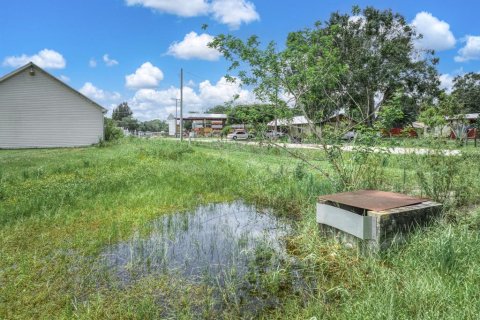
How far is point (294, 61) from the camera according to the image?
674cm

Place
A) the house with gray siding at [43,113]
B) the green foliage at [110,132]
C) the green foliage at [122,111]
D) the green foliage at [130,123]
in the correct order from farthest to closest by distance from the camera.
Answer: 1. the green foliage at [122,111]
2. the green foliage at [130,123]
3. the green foliage at [110,132]
4. the house with gray siding at [43,113]

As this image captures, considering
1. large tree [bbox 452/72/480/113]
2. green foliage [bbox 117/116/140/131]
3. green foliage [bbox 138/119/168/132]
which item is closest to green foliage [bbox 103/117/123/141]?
large tree [bbox 452/72/480/113]

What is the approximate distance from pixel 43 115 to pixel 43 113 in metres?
0.14

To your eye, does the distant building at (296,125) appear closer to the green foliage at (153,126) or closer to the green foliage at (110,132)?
the green foliage at (110,132)

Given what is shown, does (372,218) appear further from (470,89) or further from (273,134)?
(470,89)

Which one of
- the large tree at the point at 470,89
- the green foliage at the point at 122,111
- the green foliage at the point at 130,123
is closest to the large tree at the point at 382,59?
the large tree at the point at 470,89

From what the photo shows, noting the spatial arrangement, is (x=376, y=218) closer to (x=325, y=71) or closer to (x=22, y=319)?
(x=22, y=319)

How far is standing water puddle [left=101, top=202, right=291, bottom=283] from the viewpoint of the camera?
3783mm

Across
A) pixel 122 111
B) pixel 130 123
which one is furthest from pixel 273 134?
pixel 122 111

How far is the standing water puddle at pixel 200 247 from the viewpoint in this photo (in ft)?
12.4

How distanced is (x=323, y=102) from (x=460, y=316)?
5.61m

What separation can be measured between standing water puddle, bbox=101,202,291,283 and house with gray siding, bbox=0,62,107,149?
21108mm

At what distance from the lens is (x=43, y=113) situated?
23.3m

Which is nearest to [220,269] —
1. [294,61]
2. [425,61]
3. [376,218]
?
[376,218]
